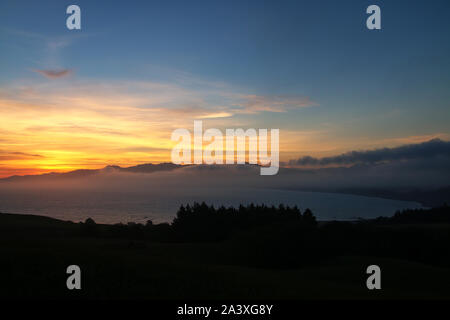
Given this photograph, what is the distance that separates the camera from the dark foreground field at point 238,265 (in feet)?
61.7

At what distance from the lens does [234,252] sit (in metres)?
43.2

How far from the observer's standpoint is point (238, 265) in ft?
124

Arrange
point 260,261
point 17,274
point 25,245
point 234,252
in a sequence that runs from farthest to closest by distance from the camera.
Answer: point 234,252, point 260,261, point 25,245, point 17,274

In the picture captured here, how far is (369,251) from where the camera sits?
49.0 m

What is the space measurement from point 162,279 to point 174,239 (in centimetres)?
4405

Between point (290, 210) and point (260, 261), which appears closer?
point (260, 261)

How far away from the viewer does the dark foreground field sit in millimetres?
18797
